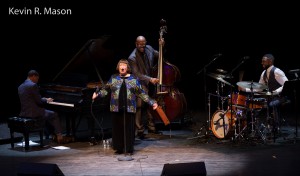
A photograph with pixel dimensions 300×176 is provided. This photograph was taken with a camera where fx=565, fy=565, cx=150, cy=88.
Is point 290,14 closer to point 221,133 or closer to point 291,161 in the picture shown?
point 221,133

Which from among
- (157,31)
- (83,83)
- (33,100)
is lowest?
(33,100)

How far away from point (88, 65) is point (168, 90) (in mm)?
1337

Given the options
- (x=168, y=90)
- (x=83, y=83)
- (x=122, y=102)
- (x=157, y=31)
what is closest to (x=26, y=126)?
(x=83, y=83)

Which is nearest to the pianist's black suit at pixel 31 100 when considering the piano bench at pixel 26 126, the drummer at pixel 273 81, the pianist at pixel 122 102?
the piano bench at pixel 26 126

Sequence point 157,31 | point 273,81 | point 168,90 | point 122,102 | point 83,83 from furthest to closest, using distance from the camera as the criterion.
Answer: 1. point 157,31
2. point 273,81
3. point 168,90
4. point 83,83
5. point 122,102

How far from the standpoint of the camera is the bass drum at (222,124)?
28.7 feet

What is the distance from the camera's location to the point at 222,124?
894cm

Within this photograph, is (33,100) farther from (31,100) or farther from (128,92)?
(128,92)

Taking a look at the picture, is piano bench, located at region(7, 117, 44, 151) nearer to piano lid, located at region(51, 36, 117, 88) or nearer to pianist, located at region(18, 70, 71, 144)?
pianist, located at region(18, 70, 71, 144)

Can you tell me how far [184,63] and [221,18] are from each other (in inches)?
49.8

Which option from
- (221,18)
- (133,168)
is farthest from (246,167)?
(221,18)

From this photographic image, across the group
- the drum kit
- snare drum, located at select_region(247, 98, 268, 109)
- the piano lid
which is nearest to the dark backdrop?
the piano lid

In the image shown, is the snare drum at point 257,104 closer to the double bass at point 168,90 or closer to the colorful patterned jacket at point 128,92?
the double bass at point 168,90

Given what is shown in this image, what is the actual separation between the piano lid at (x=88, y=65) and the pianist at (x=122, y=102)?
77cm
